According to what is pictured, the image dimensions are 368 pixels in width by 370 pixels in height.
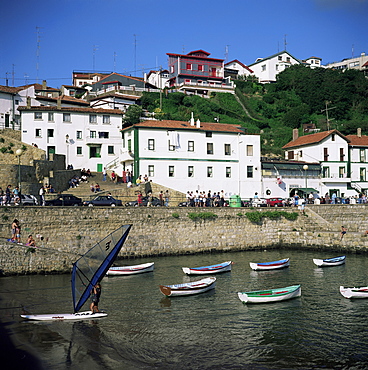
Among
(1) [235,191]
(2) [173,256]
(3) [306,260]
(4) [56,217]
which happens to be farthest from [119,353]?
(1) [235,191]

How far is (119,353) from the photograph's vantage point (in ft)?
49.6

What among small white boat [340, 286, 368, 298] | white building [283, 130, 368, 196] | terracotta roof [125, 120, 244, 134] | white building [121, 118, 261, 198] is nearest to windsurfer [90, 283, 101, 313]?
small white boat [340, 286, 368, 298]

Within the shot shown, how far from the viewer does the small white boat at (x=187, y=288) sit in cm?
2275

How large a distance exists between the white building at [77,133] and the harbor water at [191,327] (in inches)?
1202

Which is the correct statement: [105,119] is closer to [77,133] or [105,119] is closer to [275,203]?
[77,133]

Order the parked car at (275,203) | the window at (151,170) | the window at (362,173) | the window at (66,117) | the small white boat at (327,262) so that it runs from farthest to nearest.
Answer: the window at (362,173), the window at (66,117), the window at (151,170), the parked car at (275,203), the small white boat at (327,262)

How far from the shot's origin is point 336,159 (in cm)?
5869

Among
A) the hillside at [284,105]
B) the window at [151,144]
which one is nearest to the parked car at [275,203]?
the window at [151,144]

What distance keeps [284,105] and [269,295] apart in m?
79.1

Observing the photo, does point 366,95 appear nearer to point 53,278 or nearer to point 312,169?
point 312,169

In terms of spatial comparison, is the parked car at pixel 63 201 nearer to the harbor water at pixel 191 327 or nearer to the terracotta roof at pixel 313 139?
the harbor water at pixel 191 327

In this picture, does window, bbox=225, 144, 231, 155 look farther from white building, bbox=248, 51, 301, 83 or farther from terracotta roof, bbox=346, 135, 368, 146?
white building, bbox=248, 51, 301, 83

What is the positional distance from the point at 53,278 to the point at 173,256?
11794 millimetres

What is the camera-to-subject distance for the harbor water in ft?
48.4
